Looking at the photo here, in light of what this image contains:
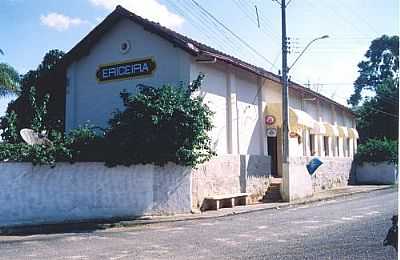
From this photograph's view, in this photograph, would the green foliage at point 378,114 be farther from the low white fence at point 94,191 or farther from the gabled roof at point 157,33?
the low white fence at point 94,191

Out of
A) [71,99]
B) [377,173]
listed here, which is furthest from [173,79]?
[377,173]

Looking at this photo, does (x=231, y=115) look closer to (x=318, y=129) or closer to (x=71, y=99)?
(x=71, y=99)

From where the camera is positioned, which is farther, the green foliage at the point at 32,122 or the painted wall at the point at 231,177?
the green foliage at the point at 32,122

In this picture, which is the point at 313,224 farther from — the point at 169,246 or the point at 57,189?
the point at 57,189

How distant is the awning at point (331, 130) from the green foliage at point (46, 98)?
15423 millimetres

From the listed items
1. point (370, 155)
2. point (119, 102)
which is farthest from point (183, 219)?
point (370, 155)

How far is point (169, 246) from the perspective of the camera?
9.02 meters

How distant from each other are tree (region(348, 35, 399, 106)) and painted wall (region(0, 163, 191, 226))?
42944 mm

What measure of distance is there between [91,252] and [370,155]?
25502 mm

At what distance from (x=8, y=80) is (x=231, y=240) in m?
16.4

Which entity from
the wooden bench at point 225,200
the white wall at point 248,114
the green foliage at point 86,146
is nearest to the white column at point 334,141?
the white wall at point 248,114

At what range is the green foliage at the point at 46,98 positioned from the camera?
792 inches

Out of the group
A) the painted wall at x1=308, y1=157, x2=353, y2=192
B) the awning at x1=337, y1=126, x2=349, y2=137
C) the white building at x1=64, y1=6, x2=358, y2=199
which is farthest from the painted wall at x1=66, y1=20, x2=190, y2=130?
the awning at x1=337, y1=126, x2=349, y2=137

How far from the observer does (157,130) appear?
1351 centimetres
